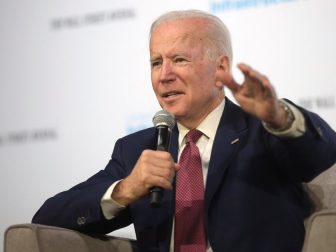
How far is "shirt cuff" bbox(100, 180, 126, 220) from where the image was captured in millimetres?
1972

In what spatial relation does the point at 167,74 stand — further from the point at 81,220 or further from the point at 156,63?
the point at 81,220

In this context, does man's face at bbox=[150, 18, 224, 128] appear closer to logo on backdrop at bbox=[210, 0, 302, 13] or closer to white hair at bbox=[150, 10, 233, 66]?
white hair at bbox=[150, 10, 233, 66]

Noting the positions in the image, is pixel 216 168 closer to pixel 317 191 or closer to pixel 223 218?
pixel 223 218

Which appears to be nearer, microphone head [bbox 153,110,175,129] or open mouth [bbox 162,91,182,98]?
microphone head [bbox 153,110,175,129]

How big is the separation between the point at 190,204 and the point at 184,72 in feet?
1.39

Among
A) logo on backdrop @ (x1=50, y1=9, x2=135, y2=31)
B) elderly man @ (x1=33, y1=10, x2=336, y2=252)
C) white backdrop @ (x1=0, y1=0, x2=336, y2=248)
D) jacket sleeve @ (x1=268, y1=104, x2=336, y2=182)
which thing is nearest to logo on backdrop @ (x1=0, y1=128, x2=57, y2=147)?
white backdrop @ (x1=0, y1=0, x2=336, y2=248)

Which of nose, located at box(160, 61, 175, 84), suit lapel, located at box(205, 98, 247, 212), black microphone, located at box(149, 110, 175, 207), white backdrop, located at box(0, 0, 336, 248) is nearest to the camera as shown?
black microphone, located at box(149, 110, 175, 207)

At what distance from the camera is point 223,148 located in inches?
78.7

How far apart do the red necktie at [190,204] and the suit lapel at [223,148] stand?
0.17 feet

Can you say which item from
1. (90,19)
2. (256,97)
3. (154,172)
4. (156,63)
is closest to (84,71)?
(90,19)

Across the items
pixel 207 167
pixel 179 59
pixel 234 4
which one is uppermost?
pixel 234 4

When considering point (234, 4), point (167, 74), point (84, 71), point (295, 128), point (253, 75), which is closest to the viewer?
point (253, 75)

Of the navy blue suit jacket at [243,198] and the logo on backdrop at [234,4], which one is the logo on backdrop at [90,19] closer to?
the logo on backdrop at [234,4]

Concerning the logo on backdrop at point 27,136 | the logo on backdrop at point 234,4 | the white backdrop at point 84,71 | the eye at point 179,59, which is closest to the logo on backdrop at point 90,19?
the white backdrop at point 84,71
